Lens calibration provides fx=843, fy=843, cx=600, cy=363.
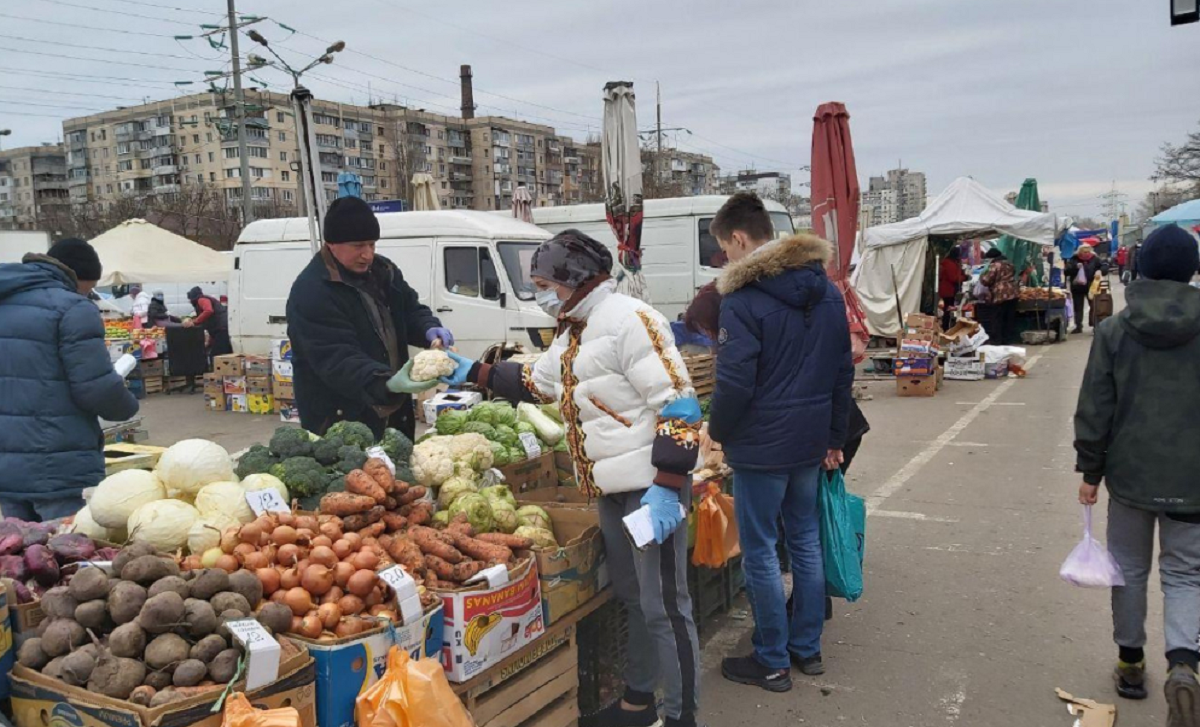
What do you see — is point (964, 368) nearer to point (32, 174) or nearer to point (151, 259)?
point (151, 259)

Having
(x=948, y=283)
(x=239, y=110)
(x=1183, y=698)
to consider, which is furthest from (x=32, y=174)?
(x=1183, y=698)

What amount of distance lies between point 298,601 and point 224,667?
0.43 meters

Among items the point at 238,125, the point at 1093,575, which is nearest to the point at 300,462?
the point at 1093,575

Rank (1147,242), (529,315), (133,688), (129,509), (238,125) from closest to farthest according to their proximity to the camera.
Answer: (133,688) < (129,509) < (1147,242) < (529,315) < (238,125)

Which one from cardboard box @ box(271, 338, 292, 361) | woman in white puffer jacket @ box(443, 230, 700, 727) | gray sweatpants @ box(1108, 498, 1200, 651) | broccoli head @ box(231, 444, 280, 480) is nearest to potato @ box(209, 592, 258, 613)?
broccoli head @ box(231, 444, 280, 480)

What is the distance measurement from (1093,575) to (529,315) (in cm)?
854

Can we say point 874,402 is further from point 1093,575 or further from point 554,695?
point 554,695

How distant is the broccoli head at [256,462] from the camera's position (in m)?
3.54

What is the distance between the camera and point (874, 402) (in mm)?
11797

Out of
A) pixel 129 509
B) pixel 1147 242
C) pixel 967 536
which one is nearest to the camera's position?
pixel 129 509

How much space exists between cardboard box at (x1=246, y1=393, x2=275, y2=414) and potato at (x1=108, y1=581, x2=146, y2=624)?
1074 cm

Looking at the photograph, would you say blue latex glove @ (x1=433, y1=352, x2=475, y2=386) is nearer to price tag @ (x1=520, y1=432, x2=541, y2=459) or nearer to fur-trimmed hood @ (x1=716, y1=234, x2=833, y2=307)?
price tag @ (x1=520, y1=432, x2=541, y2=459)

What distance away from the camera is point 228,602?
2.43 metres

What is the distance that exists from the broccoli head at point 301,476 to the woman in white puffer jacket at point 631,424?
3.44 feet
